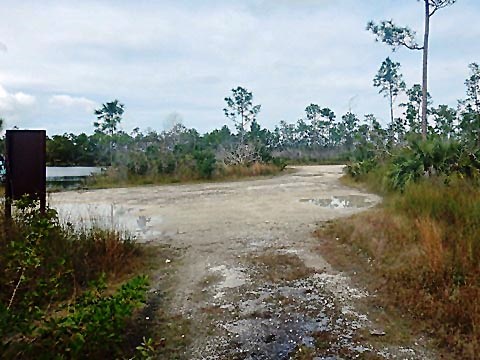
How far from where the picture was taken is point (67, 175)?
17094 millimetres

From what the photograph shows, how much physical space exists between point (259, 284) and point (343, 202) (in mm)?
6516

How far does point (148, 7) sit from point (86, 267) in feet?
23.3

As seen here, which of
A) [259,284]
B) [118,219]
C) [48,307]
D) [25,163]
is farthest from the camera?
[118,219]

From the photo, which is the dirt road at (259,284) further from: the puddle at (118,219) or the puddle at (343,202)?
the puddle at (343,202)

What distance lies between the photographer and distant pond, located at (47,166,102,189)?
1478 cm

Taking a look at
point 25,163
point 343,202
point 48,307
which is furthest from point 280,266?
point 343,202

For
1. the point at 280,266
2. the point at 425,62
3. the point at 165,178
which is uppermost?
the point at 425,62

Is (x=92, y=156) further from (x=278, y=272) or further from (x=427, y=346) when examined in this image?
(x=427, y=346)

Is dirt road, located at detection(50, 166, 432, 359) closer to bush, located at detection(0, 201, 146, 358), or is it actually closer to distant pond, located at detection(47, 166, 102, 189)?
bush, located at detection(0, 201, 146, 358)

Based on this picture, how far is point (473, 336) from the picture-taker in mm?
3164

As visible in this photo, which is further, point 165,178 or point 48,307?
point 165,178

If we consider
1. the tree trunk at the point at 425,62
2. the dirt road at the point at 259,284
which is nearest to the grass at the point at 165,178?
the dirt road at the point at 259,284

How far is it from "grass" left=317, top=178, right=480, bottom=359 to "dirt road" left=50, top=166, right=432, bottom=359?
351 millimetres

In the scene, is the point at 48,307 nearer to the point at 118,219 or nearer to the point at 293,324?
the point at 293,324
